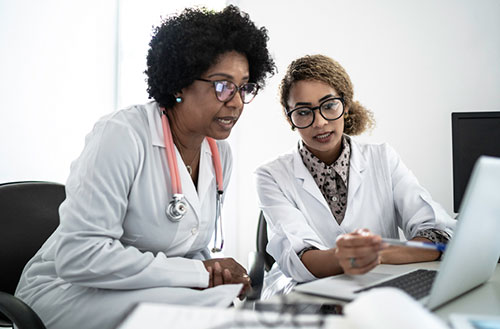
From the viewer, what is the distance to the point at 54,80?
8.03 feet

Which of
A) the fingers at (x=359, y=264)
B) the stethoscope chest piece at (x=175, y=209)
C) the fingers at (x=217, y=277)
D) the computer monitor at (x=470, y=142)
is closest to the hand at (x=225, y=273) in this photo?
the fingers at (x=217, y=277)

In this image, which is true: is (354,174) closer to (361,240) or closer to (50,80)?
(361,240)

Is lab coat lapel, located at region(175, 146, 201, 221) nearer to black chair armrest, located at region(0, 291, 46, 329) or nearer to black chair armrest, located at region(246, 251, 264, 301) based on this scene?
black chair armrest, located at region(246, 251, 264, 301)

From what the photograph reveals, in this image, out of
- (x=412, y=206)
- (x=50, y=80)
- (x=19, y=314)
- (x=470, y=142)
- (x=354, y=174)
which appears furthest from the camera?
(x=50, y=80)

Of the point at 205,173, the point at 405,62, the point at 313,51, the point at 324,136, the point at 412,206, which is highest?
the point at 313,51

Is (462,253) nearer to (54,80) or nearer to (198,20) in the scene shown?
(198,20)

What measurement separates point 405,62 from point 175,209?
2.38 metres

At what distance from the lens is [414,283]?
922 mm

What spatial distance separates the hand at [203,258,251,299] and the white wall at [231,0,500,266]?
2.10 metres

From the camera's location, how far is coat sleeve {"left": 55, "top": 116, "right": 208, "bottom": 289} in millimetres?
1064

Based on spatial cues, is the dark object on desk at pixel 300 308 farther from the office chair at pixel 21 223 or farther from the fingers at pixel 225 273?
the office chair at pixel 21 223

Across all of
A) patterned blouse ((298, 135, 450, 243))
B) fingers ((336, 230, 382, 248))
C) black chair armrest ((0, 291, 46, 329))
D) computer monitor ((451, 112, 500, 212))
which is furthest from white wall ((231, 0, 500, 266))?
black chair armrest ((0, 291, 46, 329))

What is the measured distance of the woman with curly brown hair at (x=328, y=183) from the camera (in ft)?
4.99

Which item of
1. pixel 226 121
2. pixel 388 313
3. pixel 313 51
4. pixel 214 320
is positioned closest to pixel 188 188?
pixel 226 121
